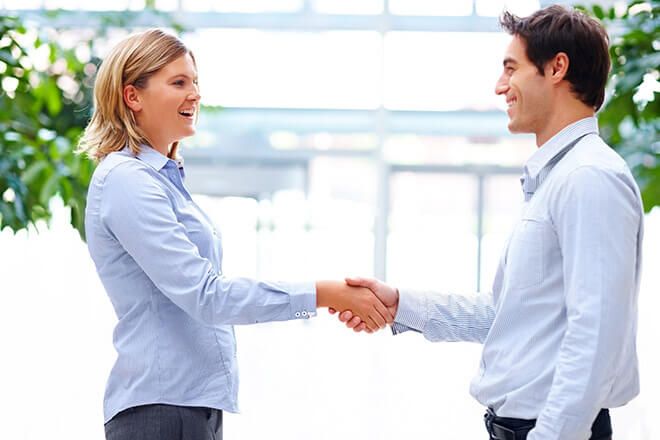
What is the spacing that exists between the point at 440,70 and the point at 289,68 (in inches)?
51.6

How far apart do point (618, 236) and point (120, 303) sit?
1.12 meters

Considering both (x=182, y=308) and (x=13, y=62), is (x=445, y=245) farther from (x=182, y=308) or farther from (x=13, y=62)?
(x=182, y=308)

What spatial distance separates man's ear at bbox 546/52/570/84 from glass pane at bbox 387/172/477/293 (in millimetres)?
6762

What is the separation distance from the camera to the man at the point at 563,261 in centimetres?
172

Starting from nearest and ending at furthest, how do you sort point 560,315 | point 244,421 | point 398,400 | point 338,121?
point 560,315 → point 244,421 → point 398,400 → point 338,121

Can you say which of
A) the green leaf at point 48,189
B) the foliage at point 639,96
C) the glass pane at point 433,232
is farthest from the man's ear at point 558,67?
the glass pane at point 433,232

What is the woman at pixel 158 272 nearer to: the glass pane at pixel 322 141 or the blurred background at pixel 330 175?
the blurred background at pixel 330 175

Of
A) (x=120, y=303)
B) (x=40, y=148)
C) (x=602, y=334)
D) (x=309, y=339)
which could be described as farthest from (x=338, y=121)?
(x=602, y=334)

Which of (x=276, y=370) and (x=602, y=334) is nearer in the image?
(x=602, y=334)

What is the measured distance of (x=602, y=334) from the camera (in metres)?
1.71

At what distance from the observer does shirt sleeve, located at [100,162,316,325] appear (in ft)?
7.14

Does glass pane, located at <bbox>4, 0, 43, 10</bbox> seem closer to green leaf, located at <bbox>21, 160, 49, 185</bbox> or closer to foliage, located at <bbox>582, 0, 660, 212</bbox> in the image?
green leaf, located at <bbox>21, 160, 49, 185</bbox>

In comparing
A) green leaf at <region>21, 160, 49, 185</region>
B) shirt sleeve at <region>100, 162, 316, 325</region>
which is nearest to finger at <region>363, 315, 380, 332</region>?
shirt sleeve at <region>100, 162, 316, 325</region>

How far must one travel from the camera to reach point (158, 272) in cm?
218
